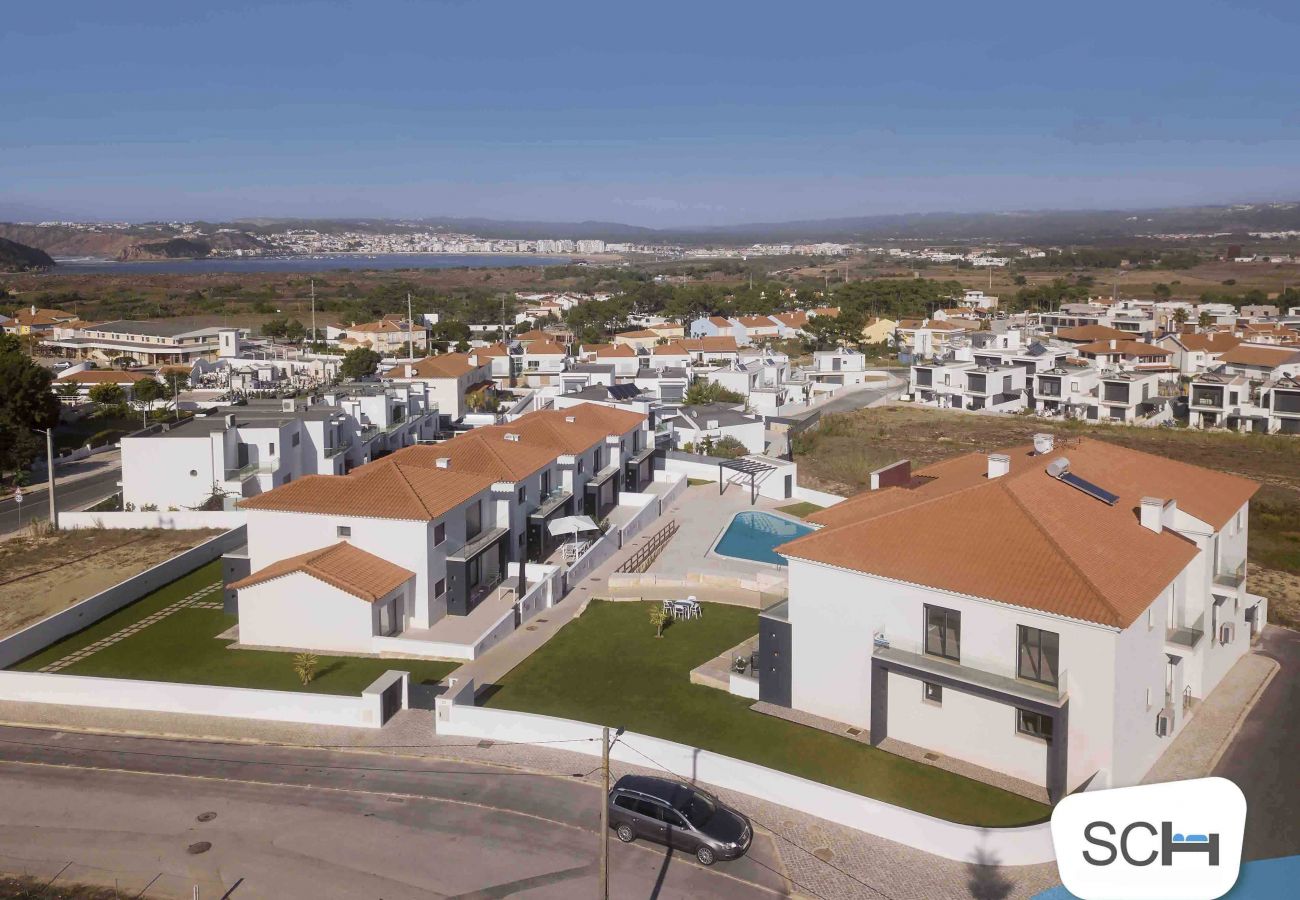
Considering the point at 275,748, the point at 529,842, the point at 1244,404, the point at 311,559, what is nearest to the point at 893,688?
the point at 529,842

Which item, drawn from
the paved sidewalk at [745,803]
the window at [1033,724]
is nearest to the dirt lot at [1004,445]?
the window at [1033,724]

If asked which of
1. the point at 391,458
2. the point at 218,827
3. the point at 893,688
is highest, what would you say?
the point at 391,458

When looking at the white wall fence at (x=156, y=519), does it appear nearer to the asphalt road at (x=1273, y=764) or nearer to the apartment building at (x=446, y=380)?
the apartment building at (x=446, y=380)

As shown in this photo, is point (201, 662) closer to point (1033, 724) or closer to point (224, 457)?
point (224, 457)

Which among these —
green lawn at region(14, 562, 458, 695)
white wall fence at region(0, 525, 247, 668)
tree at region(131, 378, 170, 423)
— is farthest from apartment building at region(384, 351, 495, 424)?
green lawn at region(14, 562, 458, 695)

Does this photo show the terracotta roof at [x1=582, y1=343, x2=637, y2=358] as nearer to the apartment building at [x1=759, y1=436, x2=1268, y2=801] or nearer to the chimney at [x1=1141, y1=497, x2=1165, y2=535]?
the apartment building at [x1=759, y1=436, x2=1268, y2=801]

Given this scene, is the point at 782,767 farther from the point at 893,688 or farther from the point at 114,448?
the point at 114,448

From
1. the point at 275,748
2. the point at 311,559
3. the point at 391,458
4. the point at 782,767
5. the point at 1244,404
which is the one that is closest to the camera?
the point at 782,767
